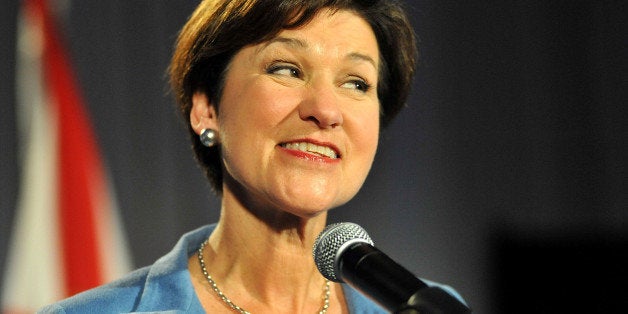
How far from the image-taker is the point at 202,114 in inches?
71.3

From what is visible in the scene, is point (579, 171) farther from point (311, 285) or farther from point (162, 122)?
point (311, 285)

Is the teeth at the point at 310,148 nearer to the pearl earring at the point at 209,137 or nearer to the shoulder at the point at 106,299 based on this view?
the pearl earring at the point at 209,137

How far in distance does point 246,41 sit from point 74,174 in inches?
50.6

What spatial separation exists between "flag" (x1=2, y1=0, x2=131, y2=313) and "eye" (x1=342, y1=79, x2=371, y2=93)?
1.31 meters

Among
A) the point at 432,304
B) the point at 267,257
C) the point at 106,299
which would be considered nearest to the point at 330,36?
the point at 267,257

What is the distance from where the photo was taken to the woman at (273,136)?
160 cm

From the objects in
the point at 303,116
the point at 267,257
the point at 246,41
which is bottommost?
the point at 267,257

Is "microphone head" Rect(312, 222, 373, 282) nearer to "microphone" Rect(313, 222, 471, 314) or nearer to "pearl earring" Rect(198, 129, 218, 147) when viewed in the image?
"microphone" Rect(313, 222, 471, 314)

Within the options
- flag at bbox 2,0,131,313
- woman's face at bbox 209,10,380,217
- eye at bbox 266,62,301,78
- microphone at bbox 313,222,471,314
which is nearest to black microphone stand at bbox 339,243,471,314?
microphone at bbox 313,222,471,314

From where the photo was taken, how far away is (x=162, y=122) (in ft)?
9.33

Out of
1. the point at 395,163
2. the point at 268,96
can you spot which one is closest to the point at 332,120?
the point at 268,96

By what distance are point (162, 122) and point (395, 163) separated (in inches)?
35.5

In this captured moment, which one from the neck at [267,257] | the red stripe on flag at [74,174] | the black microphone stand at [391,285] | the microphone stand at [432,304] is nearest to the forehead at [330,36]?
the neck at [267,257]

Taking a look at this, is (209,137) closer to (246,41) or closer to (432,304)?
(246,41)
